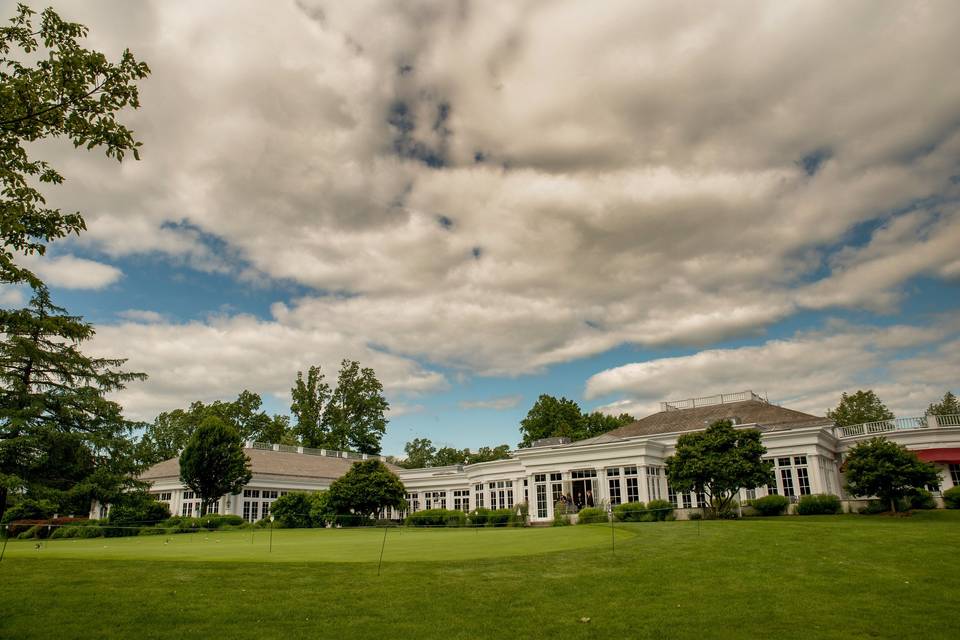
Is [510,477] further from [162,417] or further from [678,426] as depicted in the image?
[162,417]

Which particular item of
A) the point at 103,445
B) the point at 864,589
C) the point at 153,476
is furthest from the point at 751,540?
the point at 153,476

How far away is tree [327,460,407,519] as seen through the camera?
37.3 metres

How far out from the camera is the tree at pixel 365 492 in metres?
37.3

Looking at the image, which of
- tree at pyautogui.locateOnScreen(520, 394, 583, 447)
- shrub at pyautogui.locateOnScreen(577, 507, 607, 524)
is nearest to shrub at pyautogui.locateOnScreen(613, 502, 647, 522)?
shrub at pyautogui.locateOnScreen(577, 507, 607, 524)

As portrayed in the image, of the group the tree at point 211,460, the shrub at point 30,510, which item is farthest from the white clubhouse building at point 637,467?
the shrub at point 30,510

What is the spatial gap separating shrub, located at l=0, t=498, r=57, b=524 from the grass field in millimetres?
21370

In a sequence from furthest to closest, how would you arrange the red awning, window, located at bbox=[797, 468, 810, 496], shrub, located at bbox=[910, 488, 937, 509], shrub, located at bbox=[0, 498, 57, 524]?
window, located at bbox=[797, 468, 810, 496], shrub, located at bbox=[0, 498, 57, 524], the red awning, shrub, located at bbox=[910, 488, 937, 509]

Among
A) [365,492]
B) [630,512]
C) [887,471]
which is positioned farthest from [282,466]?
[887,471]

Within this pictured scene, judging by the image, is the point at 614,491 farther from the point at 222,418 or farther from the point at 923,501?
the point at 222,418

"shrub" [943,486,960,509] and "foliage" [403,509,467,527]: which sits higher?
"shrub" [943,486,960,509]

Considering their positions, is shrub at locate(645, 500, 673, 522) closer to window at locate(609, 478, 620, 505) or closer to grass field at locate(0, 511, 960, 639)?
window at locate(609, 478, 620, 505)

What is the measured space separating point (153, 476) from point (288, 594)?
43.6 m

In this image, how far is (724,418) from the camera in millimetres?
36969

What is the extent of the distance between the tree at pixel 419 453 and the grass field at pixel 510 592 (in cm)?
8205
